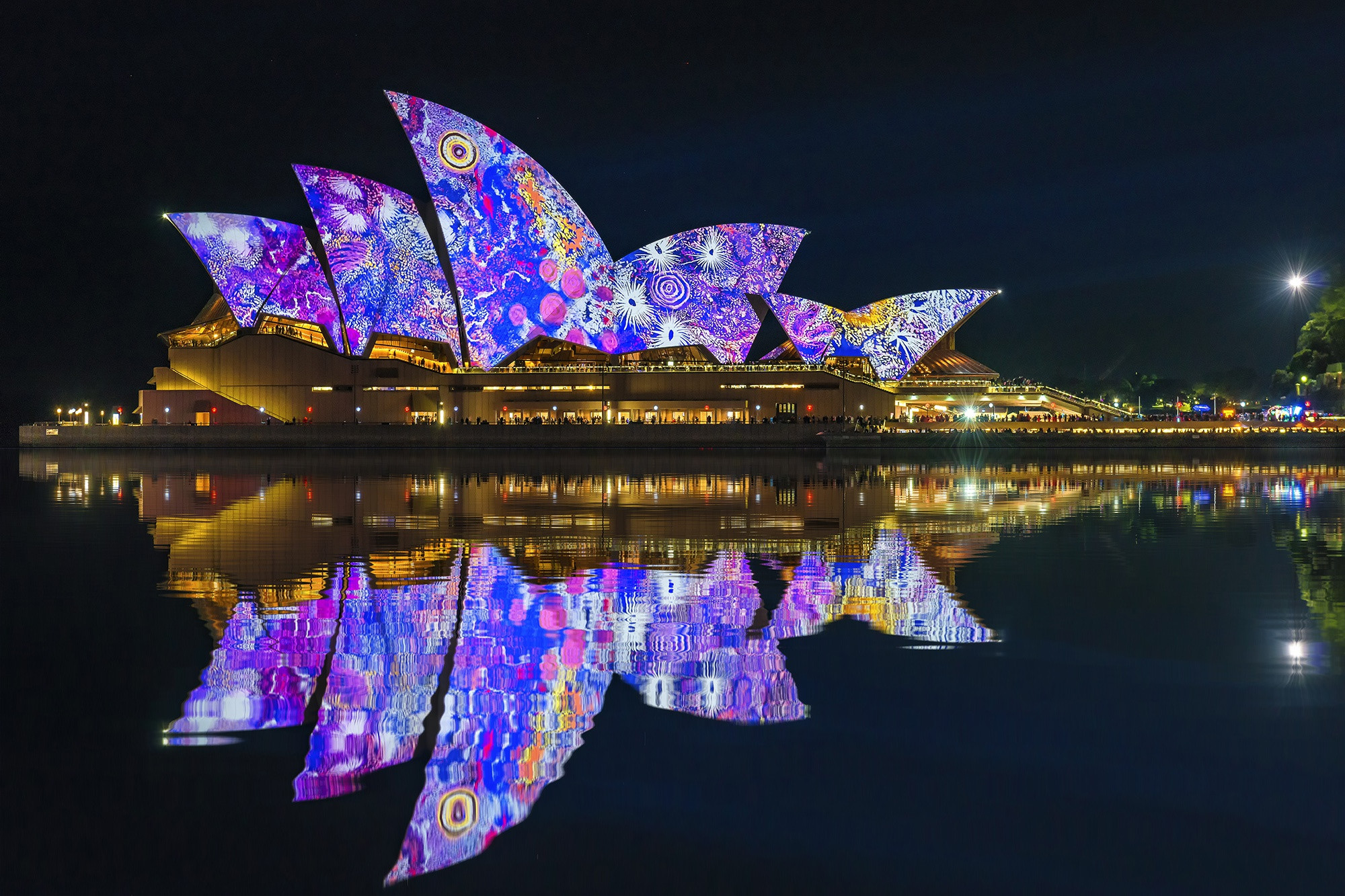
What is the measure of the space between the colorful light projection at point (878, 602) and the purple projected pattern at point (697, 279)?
48314mm

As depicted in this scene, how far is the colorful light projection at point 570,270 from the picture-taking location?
2142 inches

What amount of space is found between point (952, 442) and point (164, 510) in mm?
38574

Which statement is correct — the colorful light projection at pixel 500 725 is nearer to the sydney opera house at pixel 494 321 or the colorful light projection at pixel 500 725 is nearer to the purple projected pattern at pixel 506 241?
the purple projected pattern at pixel 506 241

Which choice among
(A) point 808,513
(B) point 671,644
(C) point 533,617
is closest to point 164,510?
(A) point 808,513

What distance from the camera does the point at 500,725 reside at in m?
5.27

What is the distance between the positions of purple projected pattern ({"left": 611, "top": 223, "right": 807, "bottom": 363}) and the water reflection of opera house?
40198 millimetres

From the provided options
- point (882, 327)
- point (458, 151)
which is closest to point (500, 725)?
point (458, 151)

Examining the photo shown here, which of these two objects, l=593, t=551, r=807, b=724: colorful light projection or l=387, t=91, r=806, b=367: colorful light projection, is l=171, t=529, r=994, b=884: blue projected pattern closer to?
l=593, t=551, r=807, b=724: colorful light projection

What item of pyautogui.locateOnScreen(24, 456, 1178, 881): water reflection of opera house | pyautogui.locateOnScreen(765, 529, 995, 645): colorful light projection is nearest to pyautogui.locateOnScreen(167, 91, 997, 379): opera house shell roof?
pyautogui.locateOnScreen(24, 456, 1178, 881): water reflection of opera house

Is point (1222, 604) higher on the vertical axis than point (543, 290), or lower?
lower

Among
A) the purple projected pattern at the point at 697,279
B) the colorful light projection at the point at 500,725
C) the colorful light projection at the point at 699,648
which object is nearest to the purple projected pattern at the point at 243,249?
the purple projected pattern at the point at 697,279

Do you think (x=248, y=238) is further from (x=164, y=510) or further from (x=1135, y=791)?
(x=1135, y=791)

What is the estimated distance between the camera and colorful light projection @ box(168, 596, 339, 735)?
5.46 m

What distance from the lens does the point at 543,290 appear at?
58.1 meters
